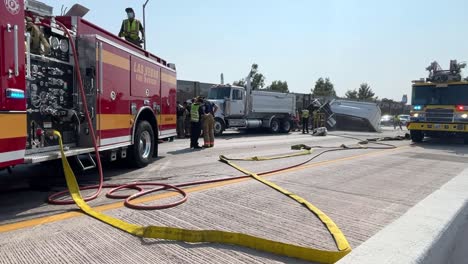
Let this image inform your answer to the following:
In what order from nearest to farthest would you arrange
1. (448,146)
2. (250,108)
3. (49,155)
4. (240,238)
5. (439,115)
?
1. (240,238)
2. (49,155)
3. (448,146)
4. (439,115)
5. (250,108)

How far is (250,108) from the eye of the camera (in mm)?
22250

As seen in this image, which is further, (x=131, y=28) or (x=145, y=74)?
(x=131, y=28)

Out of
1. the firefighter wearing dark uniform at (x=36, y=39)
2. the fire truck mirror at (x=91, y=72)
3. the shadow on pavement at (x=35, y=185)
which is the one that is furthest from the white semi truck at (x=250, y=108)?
the firefighter wearing dark uniform at (x=36, y=39)

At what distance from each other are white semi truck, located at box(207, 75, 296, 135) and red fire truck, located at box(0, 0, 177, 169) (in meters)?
11.8

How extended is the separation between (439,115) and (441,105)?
16.7 inches

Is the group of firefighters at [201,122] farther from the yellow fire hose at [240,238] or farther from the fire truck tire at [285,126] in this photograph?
the fire truck tire at [285,126]

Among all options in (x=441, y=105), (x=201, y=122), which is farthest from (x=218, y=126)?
(x=441, y=105)

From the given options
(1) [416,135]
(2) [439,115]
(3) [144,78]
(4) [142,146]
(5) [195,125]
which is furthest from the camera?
(1) [416,135]

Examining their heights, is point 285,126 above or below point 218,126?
below

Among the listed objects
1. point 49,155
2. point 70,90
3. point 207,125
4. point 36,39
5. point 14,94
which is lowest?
point 49,155

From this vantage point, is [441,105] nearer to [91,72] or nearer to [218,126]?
[218,126]

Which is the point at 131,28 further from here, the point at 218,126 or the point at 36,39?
the point at 218,126

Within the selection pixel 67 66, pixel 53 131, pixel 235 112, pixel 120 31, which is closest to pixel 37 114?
pixel 53 131

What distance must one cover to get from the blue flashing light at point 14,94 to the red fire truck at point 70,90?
0.01 meters
